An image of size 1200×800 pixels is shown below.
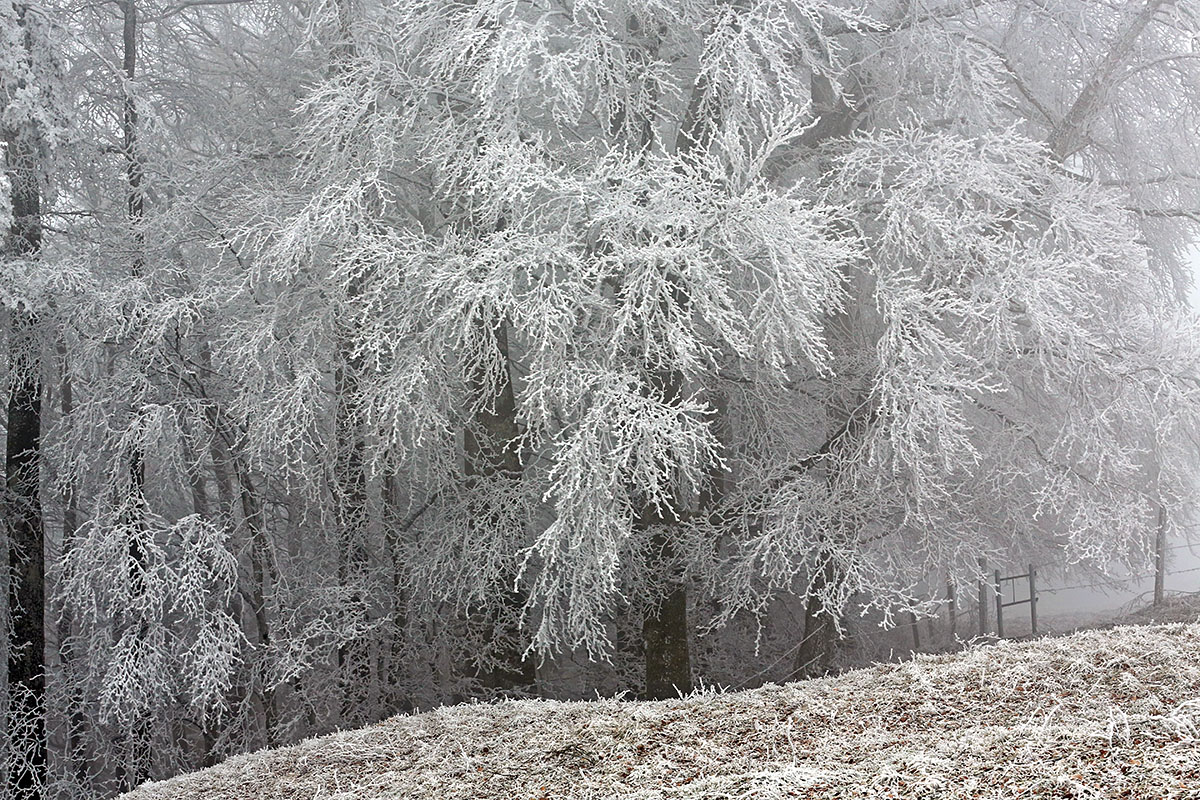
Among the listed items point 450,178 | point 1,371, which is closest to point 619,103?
point 450,178

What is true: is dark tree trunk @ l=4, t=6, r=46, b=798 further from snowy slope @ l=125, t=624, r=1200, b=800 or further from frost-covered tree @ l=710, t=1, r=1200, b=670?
frost-covered tree @ l=710, t=1, r=1200, b=670

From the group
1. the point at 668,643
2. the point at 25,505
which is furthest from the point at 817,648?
the point at 25,505

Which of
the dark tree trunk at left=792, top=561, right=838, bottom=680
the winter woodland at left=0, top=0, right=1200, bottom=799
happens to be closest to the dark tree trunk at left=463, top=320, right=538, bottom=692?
the winter woodland at left=0, top=0, right=1200, bottom=799

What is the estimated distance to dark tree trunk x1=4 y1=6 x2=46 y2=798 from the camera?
31.8ft

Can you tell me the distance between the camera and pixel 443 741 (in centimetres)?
541

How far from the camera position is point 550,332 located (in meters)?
7.09

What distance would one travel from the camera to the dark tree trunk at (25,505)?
9688 mm

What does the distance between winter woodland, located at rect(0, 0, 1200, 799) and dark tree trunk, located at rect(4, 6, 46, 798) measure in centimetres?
4

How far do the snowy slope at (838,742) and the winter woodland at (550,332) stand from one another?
1980 mm

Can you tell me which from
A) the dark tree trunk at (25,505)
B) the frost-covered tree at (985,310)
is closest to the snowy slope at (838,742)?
the frost-covered tree at (985,310)

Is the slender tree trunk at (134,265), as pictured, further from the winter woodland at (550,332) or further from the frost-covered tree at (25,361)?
the frost-covered tree at (25,361)

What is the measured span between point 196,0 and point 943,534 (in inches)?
353

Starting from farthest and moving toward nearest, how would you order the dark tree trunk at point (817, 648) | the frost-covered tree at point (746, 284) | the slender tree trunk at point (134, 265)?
the dark tree trunk at point (817, 648) → the slender tree trunk at point (134, 265) → the frost-covered tree at point (746, 284)

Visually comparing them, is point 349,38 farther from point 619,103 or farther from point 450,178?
point 619,103
